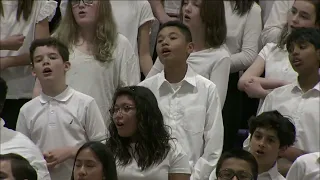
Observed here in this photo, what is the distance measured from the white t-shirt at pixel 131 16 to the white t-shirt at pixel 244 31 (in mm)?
488

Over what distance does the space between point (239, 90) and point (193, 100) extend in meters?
0.66

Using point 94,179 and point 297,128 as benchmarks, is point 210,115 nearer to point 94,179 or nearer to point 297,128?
point 297,128

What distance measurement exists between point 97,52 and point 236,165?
1259 millimetres

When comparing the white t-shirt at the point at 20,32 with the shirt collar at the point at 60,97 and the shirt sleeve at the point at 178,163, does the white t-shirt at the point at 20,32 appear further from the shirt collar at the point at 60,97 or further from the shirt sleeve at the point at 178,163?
the shirt sleeve at the point at 178,163

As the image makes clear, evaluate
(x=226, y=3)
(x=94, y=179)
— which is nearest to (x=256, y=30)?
(x=226, y=3)

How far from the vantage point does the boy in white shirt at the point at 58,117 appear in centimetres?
394

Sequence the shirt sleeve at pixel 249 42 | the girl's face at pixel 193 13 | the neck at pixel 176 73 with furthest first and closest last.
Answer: the shirt sleeve at pixel 249 42 < the girl's face at pixel 193 13 < the neck at pixel 176 73

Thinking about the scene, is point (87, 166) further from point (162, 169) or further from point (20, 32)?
point (20, 32)

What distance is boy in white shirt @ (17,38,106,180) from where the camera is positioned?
394 centimetres

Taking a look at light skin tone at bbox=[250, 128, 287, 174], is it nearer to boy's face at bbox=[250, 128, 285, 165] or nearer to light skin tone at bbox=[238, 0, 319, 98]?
boy's face at bbox=[250, 128, 285, 165]

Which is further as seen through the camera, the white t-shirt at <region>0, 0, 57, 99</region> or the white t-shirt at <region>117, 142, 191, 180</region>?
the white t-shirt at <region>0, 0, 57, 99</region>

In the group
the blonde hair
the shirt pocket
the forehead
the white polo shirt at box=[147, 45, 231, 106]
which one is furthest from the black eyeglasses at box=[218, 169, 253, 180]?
the blonde hair

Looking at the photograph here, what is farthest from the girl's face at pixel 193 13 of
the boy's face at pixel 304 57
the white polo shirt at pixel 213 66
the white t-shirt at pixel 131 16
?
the boy's face at pixel 304 57

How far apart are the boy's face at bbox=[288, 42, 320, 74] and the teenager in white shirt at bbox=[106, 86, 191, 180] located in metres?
0.76
